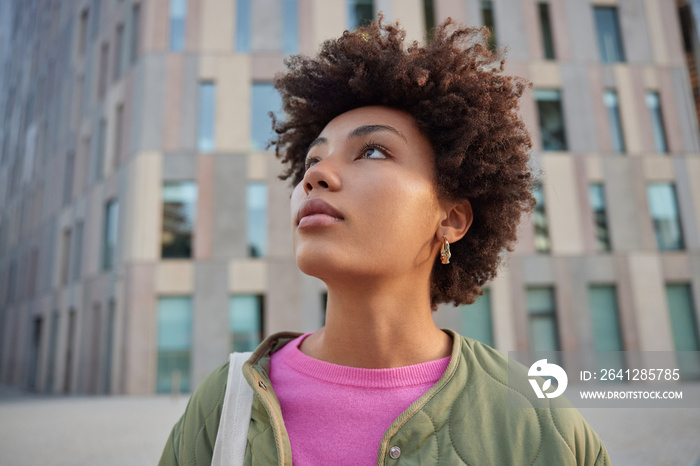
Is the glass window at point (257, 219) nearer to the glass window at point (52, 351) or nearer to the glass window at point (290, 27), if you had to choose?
the glass window at point (290, 27)

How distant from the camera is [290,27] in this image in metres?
17.1

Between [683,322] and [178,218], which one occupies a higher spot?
[178,218]

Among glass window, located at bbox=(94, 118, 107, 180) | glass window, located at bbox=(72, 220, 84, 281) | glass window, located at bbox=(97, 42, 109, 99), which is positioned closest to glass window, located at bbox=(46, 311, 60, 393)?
glass window, located at bbox=(72, 220, 84, 281)

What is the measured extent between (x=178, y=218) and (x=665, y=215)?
15.7m

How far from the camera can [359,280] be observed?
1909 mm

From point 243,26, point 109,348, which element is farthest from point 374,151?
point 243,26

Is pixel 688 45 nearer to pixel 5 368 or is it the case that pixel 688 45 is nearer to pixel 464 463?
pixel 464 463

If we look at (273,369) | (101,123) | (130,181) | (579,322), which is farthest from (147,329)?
(273,369)

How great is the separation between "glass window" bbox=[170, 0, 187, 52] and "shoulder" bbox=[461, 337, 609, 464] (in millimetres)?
17293

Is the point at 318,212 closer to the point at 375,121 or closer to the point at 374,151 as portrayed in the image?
the point at 374,151

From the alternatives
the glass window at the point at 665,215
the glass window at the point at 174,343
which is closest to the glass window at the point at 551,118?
the glass window at the point at 665,215

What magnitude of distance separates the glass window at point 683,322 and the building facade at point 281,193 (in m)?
0.06

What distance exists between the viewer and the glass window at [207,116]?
1625 cm

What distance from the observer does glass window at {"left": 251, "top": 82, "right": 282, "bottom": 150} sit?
643 inches
